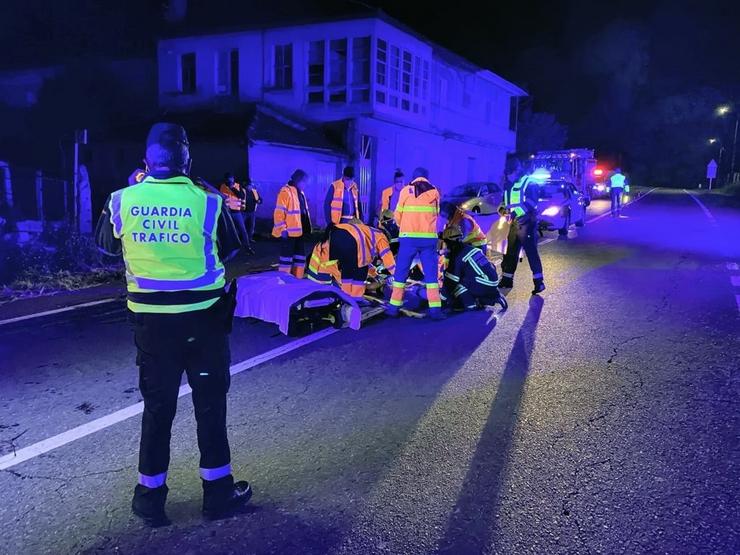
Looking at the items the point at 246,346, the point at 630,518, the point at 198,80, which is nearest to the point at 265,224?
the point at 198,80

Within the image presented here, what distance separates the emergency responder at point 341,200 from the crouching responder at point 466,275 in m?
2.56

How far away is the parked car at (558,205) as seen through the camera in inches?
704

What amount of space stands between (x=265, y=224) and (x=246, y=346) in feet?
41.0

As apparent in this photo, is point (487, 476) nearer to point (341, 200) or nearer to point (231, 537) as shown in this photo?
point (231, 537)

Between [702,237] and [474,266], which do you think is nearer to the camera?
[474,266]

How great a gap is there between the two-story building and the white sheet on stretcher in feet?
39.4

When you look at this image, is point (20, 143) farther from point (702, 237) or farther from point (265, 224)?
point (702, 237)

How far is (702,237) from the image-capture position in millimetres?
17031

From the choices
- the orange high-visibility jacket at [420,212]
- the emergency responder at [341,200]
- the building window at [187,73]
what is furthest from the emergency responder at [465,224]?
the building window at [187,73]

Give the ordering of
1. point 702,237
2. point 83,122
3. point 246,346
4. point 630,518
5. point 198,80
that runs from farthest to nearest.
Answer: point 83,122 → point 198,80 → point 702,237 → point 246,346 → point 630,518

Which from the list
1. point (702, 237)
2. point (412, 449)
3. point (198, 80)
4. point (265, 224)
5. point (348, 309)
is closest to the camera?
point (412, 449)

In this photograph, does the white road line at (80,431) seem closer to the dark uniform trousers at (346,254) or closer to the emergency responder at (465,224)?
the dark uniform trousers at (346,254)

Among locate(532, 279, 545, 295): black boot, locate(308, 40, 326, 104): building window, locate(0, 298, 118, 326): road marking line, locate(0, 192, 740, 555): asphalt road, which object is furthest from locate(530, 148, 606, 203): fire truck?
locate(0, 298, 118, 326): road marking line

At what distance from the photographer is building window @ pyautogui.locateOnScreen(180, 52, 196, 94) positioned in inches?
922
